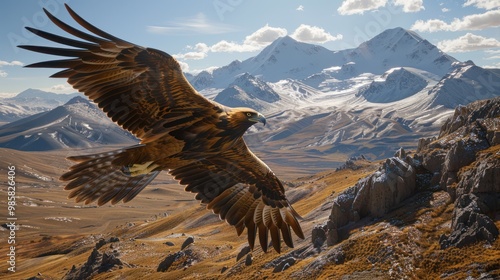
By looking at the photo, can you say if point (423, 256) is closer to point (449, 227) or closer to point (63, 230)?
point (449, 227)

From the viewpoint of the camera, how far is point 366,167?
12269 cm

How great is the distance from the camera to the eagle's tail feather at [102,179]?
1225 cm

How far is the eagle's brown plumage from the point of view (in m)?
10.7

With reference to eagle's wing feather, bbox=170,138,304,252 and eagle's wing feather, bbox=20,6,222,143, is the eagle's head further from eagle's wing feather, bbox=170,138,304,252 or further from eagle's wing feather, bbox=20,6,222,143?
eagle's wing feather, bbox=170,138,304,252

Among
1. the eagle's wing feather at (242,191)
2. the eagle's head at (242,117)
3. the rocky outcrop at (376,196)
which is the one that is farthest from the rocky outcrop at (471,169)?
the eagle's head at (242,117)

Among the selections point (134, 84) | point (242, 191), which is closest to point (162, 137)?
point (134, 84)

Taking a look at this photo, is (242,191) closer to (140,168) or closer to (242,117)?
(140,168)

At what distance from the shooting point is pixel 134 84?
36.6 ft

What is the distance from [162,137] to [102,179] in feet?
8.47

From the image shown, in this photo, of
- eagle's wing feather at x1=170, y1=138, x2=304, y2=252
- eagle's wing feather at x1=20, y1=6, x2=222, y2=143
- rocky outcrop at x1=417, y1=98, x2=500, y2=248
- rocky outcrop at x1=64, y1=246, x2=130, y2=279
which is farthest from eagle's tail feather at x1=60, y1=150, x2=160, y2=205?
rocky outcrop at x1=64, y1=246, x2=130, y2=279

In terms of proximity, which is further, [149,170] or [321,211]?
[321,211]

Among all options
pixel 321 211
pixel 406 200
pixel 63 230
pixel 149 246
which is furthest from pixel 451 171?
pixel 63 230

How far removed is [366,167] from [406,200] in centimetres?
8150

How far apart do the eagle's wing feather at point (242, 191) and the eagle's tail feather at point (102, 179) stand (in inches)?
71.1
